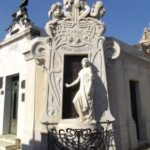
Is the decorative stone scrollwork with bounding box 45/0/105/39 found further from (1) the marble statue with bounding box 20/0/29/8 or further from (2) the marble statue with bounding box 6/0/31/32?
(1) the marble statue with bounding box 20/0/29/8

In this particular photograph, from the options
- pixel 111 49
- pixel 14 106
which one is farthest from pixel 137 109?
pixel 14 106

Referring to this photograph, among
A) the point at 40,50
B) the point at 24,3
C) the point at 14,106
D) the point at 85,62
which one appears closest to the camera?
the point at 85,62

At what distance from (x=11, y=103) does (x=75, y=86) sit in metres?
3.83

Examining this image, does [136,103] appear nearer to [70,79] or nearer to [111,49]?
[111,49]

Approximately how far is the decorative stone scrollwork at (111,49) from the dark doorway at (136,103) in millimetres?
2129

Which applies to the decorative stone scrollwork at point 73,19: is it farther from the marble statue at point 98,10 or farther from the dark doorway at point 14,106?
the dark doorway at point 14,106

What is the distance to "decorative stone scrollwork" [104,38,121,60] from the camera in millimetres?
7336

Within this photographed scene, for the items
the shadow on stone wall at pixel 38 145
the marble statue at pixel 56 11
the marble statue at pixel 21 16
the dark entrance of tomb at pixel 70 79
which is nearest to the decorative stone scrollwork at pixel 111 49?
the dark entrance of tomb at pixel 70 79

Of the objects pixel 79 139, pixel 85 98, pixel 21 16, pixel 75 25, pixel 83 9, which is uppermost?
pixel 21 16

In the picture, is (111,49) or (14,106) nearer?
(111,49)

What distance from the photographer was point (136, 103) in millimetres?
9086

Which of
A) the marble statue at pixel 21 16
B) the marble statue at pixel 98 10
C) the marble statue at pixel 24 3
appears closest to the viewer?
the marble statue at pixel 98 10

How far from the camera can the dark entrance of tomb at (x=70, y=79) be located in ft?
22.9

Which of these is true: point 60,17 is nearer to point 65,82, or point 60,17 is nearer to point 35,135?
point 65,82
